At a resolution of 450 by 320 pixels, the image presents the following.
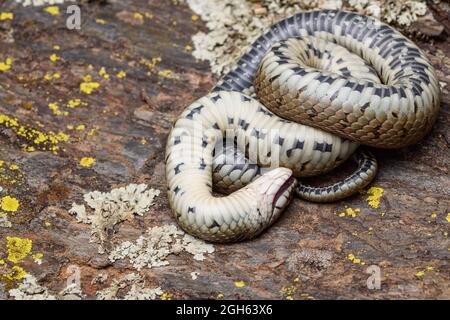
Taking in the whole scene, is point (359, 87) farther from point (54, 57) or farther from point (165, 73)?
point (54, 57)

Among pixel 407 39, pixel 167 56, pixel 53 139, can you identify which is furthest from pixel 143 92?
pixel 407 39

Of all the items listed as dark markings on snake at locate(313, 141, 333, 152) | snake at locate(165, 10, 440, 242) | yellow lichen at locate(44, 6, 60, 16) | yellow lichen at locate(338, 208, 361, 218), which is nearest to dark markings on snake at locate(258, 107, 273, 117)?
snake at locate(165, 10, 440, 242)

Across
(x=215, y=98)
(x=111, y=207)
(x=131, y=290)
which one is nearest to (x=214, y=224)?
(x=131, y=290)

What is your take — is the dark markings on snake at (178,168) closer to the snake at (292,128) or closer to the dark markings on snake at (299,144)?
the snake at (292,128)

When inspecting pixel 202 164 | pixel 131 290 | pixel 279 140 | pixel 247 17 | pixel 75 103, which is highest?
pixel 247 17

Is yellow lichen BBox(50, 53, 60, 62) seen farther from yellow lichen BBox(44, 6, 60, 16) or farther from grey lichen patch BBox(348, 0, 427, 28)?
grey lichen patch BBox(348, 0, 427, 28)

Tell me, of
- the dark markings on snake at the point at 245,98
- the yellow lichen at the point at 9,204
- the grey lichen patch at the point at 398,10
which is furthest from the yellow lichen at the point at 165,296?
the grey lichen patch at the point at 398,10

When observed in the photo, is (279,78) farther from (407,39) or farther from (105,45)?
(105,45)
